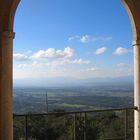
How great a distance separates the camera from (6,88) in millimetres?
5281

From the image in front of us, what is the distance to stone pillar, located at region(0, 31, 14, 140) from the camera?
17.1 ft

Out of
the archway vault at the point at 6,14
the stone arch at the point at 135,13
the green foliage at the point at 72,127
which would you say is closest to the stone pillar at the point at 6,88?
the archway vault at the point at 6,14

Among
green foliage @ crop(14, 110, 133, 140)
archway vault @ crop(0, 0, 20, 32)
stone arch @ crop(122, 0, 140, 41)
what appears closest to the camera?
archway vault @ crop(0, 0, 20, 32)

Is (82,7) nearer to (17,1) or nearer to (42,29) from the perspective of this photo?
(42,29)

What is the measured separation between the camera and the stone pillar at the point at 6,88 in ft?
17.1

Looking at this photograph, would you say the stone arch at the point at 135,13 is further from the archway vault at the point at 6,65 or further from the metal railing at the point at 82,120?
the archway vault at the point at 6,65

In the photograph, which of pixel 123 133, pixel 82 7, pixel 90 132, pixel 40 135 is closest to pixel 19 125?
pixel 40 135

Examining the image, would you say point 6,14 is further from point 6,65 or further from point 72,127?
point 72,127

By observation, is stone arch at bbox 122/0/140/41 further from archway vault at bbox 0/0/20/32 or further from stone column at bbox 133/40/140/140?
archway vault at bbox 0/0/20/32

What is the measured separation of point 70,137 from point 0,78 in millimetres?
2285

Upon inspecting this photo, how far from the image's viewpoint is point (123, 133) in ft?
21.3

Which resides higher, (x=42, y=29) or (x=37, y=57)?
(x=42, y=29)

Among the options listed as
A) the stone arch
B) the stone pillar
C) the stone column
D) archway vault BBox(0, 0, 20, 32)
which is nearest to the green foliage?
the stone column

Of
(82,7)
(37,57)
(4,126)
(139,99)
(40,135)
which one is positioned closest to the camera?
(4,126)
